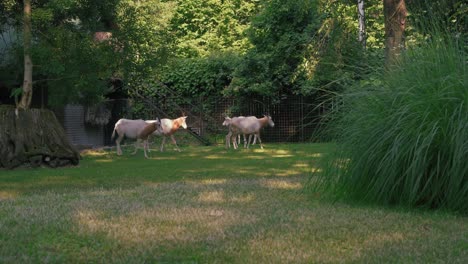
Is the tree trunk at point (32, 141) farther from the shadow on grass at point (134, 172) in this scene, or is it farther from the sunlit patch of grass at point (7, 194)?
the sunlit patch of grass at point (7, 194)

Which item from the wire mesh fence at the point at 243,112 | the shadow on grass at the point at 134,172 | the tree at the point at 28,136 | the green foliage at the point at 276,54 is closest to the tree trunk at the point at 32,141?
the tree at the point at 28,136

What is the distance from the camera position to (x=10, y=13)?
19469 millimetres

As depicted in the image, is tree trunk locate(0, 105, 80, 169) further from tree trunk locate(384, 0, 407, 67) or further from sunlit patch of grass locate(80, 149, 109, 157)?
tree trunk locate(384, 0, 407, 67)

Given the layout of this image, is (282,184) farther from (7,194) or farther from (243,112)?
(243,112)

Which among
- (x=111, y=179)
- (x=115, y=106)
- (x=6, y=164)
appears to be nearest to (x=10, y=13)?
(x=6, y=164)

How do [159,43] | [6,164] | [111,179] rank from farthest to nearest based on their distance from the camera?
[159,43] < [6,164] < [111,179]

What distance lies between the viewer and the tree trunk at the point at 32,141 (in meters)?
16.3

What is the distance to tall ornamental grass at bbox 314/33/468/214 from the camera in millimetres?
7703

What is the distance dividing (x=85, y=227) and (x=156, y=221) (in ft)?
2.41

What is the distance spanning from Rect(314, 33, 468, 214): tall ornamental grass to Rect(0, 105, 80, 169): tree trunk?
9446 millimetres

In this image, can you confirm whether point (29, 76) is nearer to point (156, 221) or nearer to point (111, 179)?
point (111, 179)

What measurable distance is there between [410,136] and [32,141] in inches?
442

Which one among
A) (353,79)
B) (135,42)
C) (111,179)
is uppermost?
(135,42)

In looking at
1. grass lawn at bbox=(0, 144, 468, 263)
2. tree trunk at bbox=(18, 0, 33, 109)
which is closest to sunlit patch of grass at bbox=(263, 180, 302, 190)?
grass lawn at bbox=(0, 144, 468, 263)
